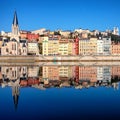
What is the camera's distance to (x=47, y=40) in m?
64.6

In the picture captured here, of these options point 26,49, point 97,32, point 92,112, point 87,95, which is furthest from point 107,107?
point 97,32

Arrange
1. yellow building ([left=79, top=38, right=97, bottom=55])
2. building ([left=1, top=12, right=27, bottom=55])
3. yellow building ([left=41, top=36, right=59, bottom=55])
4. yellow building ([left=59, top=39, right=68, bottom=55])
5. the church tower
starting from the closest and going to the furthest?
building ([left=1, top=12, right=27, bottom=55])
the church tower
yellow building ([left=41, top=36, right=59, bottom=55])
yellow building ([left=59, top=39, right=68, bottom=55])
yellow building ([left=79, top=38, right=97, bottom=55])

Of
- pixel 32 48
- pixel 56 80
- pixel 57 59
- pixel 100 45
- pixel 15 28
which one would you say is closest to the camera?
pixel 56 80

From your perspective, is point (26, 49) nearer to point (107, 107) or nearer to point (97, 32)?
point (97, 32)

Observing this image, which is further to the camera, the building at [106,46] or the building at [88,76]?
the building at [106,46]

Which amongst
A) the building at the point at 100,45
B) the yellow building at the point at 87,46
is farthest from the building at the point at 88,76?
the building at the point at 100,45

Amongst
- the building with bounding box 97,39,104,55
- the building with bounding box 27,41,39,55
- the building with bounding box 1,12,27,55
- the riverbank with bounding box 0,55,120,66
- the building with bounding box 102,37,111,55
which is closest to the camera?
the riverbank with bounding box 0,55,120,66

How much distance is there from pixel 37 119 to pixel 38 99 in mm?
2982

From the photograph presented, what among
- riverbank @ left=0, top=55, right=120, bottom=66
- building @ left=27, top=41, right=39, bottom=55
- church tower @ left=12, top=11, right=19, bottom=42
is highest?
church tower @ left=12, top=11, right=19, bottom=42

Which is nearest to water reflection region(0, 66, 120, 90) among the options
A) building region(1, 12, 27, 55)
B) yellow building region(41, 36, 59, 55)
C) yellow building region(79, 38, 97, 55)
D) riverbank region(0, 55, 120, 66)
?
riverbank region(0, 55, 120, 66)

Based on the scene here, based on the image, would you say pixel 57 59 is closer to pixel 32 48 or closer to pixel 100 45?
pixel 32 48

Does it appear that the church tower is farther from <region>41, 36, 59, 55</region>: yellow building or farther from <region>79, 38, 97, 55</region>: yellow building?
<region>79, 38, 97, 55</region>: yellow building

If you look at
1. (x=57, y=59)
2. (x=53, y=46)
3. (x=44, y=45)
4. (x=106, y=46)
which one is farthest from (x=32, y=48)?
(x=106, y=46)

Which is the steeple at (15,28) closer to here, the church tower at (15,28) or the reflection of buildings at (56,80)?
the church tower at (15,28)
